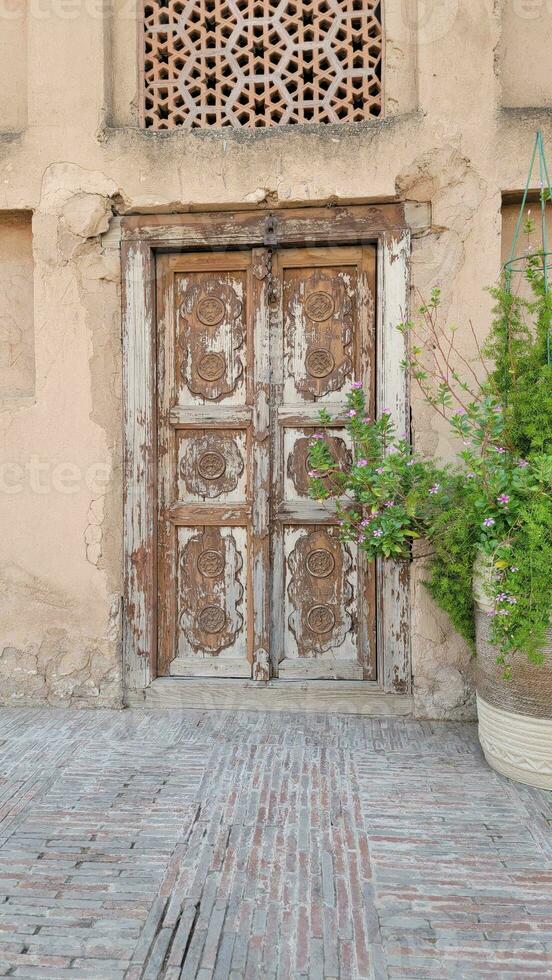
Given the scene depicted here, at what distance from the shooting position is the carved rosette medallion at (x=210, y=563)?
4.27m

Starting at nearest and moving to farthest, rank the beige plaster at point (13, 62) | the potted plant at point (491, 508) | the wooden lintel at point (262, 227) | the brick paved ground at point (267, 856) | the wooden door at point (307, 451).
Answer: the brick paved ground at point (267, 856), the potted plant at point (491, 508), the wooden lintel at point (262, 227), the wooden door at point (307, 451), the beige plaster at point (13, 62)

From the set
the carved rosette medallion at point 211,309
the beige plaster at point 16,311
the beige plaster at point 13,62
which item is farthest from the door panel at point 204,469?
the beige plaster at point 13,62

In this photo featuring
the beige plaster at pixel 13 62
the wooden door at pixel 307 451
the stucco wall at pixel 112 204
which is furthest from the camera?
the beige plaster at pixel 13 62

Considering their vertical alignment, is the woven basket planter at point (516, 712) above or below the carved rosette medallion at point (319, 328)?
below

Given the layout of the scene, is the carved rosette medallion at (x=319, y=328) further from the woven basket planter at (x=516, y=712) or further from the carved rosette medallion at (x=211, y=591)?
the woven basket planter at (x=516, y=712)

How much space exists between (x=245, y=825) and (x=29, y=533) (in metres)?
2.20

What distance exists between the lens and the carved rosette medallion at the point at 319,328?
417 centimetres

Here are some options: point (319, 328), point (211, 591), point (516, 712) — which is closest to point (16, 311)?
point (319, 328)

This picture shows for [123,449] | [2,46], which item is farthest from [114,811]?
[2,46]

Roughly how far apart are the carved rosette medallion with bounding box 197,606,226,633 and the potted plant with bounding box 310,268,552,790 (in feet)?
3.22

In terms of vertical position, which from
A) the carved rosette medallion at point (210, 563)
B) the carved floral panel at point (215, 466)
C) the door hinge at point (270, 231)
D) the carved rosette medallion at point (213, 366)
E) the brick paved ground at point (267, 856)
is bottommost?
the brick paved ground at point (267, 856)

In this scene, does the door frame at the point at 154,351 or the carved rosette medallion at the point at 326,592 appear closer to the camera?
the door frame at the point at 154,351

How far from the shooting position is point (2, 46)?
427 centimetres

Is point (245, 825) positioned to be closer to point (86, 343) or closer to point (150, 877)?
point (150, 877)
